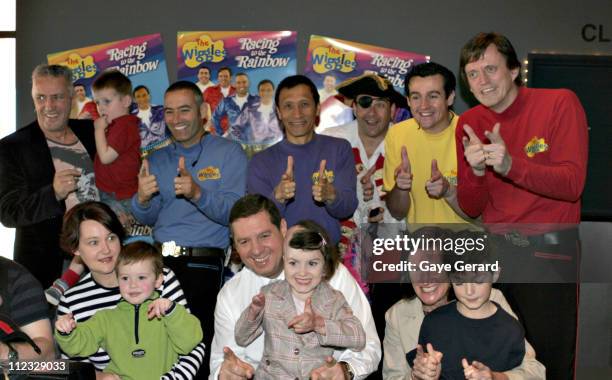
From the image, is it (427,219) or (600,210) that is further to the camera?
(600,210)

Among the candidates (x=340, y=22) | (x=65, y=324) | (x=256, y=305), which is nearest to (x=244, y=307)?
(x=256, y=305)

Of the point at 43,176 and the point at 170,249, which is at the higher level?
the point at 43,176

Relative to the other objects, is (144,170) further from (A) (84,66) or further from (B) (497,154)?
(B) (497,154)

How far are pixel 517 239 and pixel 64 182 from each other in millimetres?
2058

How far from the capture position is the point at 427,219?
3.92 meters

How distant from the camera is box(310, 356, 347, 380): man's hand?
3.12m

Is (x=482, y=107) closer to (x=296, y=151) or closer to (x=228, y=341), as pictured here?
(x=296, y=151)

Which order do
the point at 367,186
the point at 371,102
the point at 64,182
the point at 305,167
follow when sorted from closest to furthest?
the point at 64,182, the point at 305,167, the point at 367,186, the point at 371,102

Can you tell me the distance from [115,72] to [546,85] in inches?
94.8

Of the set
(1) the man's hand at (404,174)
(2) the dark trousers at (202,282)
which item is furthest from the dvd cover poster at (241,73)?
(1) the man's hand at (404,174)

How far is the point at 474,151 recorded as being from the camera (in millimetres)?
3387

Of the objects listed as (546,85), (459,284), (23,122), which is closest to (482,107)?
(459,284)

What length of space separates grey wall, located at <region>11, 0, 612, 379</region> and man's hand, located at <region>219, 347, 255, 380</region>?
231 centimetres

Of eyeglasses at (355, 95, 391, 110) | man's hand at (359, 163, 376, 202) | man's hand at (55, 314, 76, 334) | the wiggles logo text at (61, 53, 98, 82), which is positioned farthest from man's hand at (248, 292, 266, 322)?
the wiggles logo text at (61, 53, 98, 82)
